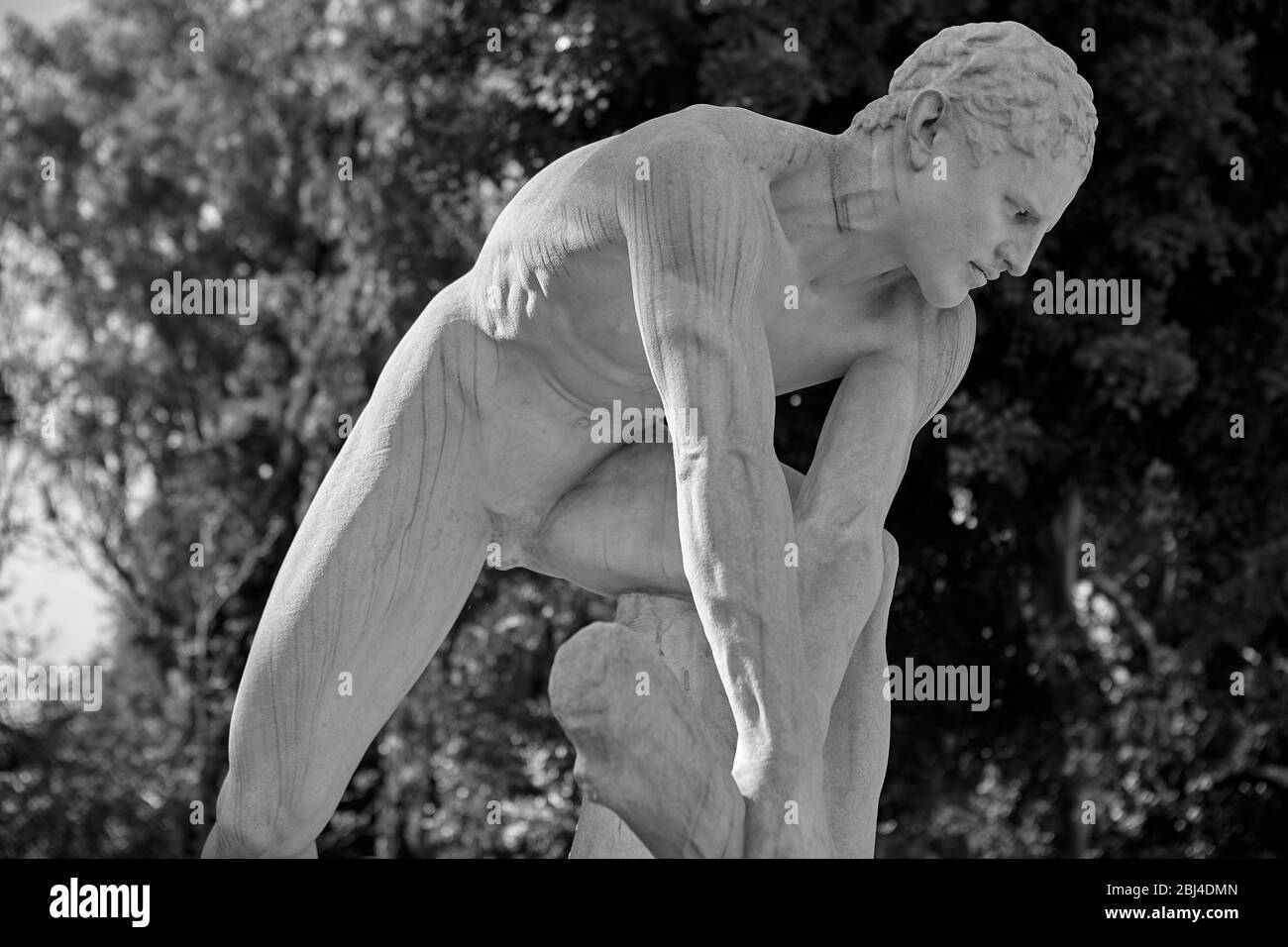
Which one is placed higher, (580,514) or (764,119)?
(764,119)

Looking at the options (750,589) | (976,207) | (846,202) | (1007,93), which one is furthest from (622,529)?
(1007,93)

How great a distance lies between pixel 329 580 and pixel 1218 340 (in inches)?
272

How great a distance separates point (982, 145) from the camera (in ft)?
12.6

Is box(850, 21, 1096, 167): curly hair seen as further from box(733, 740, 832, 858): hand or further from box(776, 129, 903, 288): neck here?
box(733, 740, 832, 858): hand

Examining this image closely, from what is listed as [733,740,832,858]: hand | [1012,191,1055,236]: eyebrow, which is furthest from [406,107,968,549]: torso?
[733,740,832,858]: hand

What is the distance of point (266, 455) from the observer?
1433 cm

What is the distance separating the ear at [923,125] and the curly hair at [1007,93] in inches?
0.8

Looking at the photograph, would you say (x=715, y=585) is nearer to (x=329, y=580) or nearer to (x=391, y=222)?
(x=329, y=580)

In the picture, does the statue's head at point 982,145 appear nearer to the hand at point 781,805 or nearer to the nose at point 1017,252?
the nose at point 1017,252

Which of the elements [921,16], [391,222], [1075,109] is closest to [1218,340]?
[921,16]

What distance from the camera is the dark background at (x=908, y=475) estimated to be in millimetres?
9633

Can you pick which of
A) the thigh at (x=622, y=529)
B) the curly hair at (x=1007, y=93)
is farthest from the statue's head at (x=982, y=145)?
the thigh at (x=622, y=529)

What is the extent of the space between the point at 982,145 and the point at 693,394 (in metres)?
0.72

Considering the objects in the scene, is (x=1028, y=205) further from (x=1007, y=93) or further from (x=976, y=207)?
(x=1007, y=93)
